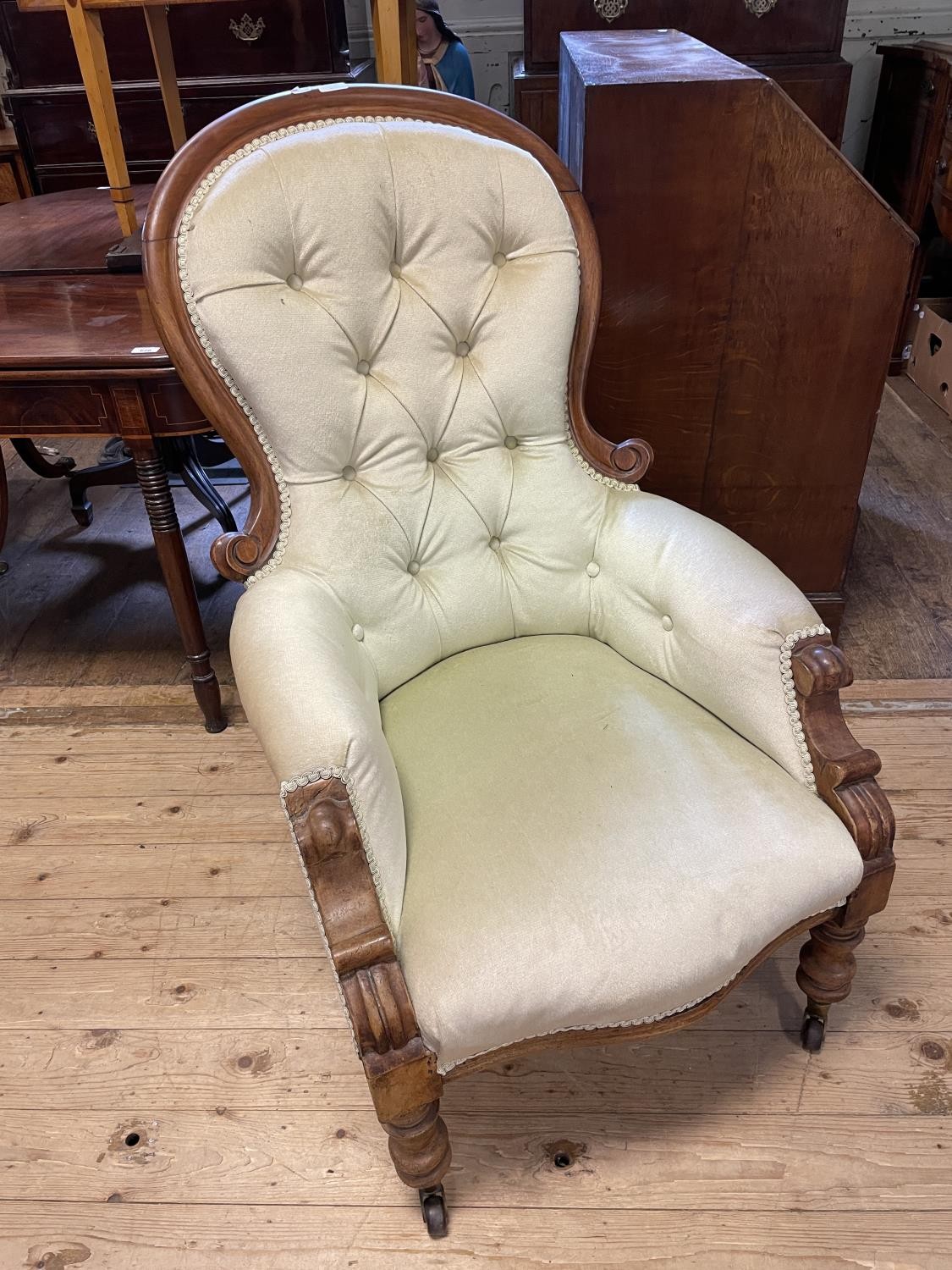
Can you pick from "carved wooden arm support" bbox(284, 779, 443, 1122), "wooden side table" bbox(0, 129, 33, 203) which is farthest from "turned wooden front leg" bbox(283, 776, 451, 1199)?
"wooden side table" bbox(0, 129, 33, 203)

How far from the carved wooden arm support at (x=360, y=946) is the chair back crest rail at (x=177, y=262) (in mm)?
383

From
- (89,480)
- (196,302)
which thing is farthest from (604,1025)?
(89,480)

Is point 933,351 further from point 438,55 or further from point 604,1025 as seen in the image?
point 604,1025

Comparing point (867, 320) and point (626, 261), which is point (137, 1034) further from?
point (867, 320)

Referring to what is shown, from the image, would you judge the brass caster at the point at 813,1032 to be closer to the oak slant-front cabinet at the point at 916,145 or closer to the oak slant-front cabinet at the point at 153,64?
the oak slant-front cabinet at the point at 916,145

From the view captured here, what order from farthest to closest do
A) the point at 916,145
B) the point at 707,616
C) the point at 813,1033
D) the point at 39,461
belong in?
the point at 916,145 < the point at 39,461 < the point at 813,1033 < the point at 707,616

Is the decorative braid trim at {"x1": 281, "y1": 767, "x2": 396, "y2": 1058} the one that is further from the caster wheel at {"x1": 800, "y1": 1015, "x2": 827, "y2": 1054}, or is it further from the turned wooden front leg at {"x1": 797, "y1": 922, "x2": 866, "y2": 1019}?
the caster wheel at {"x1": 800, "y1": 1015, "x2": 827, "y2": 1054}

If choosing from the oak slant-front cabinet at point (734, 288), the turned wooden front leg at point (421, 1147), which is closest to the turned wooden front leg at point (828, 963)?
the turned wooden front leg at point (421, 1147)

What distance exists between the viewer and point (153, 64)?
3.01 m

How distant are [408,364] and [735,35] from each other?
2307mm

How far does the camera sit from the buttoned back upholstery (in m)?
1.07

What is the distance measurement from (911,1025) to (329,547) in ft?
3.39

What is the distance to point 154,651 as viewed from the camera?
6.81 ft

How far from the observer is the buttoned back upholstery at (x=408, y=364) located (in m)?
1.07
